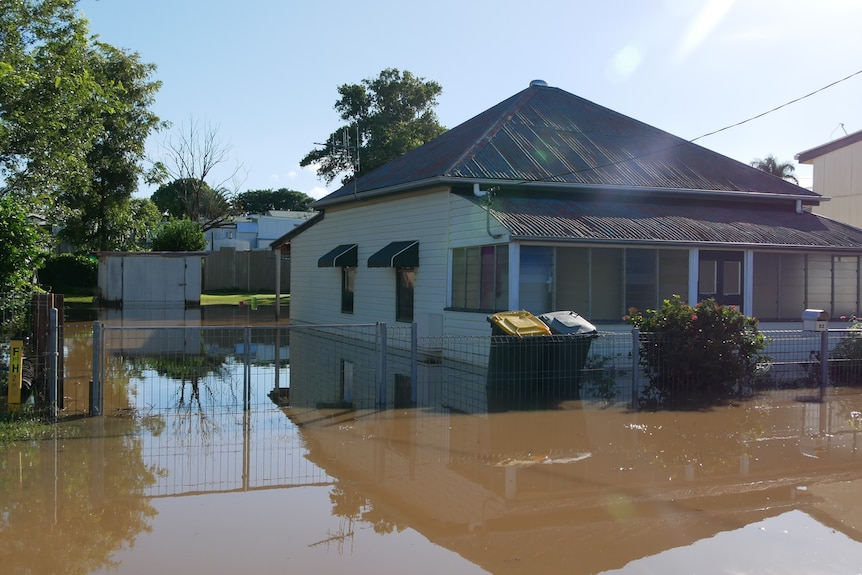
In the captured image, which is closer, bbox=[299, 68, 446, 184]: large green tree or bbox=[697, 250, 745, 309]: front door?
bbox=[697, 250, 745, 309]: front door

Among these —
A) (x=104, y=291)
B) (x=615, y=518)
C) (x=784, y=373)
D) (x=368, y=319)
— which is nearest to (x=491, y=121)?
(x=368, y=319)

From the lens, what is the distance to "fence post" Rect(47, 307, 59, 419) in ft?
33.0

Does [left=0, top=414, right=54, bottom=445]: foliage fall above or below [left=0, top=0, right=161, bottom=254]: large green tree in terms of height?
below

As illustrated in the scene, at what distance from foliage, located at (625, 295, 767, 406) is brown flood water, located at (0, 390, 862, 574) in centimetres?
195

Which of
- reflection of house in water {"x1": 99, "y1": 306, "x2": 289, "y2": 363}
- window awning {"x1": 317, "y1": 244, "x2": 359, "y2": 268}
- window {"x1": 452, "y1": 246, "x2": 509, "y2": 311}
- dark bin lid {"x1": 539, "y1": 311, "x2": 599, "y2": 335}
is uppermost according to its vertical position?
window awning {"x1": 317, "y1": 244, "x2": 359, "y2": 268}

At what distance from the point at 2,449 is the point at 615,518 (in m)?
6.46

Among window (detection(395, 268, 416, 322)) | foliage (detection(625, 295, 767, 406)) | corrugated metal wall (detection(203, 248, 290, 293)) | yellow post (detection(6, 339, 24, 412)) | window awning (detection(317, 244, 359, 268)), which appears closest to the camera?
yellow post (detection(6, 339, 24, 412))

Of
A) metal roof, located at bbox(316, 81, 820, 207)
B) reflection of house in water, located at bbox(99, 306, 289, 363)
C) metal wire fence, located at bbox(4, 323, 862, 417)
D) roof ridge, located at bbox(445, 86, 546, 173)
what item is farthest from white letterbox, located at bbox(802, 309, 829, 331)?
reflection of house in water, located at bbox(99, 306, 289, 363)

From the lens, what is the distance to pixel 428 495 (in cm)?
759

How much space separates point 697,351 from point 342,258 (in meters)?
11.7

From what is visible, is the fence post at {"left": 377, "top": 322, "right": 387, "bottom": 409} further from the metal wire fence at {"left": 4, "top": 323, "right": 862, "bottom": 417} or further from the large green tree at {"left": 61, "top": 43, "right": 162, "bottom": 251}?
the large green tree at {"left": 61, "top": 43, "right": 162, "bottom": 251}

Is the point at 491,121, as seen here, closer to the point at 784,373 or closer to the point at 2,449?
the point at 784,373

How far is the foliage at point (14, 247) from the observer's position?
1179 centimetres

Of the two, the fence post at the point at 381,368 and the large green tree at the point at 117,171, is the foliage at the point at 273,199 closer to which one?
the large green tree at the point at 117,171
